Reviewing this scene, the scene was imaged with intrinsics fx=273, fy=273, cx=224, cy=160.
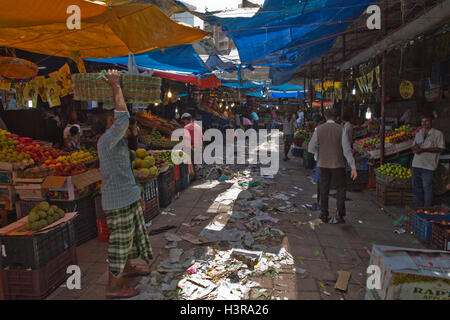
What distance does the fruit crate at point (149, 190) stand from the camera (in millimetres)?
5863

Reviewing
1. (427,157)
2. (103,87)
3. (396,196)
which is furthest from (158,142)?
(427,157)

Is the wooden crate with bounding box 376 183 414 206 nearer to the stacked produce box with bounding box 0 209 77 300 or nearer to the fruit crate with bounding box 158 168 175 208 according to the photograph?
the fruit crate with bounding box 158 168 175 208

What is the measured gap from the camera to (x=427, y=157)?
558 cm

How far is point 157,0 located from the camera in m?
3.71

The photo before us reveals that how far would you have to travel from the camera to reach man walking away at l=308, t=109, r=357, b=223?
5637 millimetres

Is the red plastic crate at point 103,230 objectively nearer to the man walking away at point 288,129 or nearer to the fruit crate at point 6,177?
the fruit crate at point 6,177

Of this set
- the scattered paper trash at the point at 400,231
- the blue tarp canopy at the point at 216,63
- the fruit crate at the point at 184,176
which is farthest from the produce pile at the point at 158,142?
the scattered paper trash at the point at 400,231

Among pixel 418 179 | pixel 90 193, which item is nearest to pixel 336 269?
pixel 418 179

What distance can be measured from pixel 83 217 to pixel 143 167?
1.40 meters

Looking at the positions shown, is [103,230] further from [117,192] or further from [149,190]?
[117,192]

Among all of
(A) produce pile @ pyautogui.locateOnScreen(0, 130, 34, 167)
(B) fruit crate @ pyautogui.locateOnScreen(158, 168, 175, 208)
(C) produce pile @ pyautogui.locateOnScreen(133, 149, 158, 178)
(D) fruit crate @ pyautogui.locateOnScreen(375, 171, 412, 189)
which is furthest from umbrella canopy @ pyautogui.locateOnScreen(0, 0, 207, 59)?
(D) fruit crate @ pyautogui.locateOnScreen(375, 171, 412, 189)

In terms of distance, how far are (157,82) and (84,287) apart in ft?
9.55
